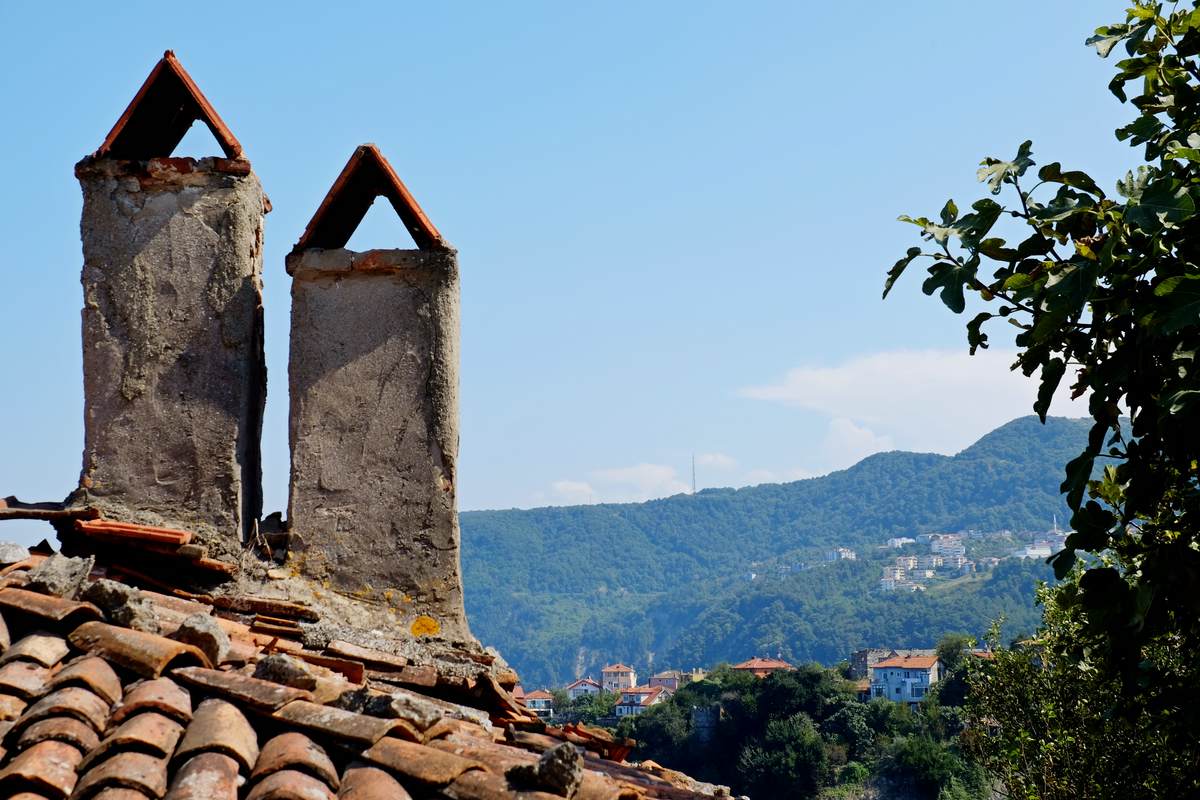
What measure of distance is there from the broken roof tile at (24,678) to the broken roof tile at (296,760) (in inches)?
33.3

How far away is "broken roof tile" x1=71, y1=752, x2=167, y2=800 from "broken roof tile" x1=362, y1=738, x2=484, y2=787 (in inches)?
25.0

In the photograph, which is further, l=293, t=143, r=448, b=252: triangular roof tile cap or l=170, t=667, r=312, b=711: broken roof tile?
l=293, t=143, r=448, b=252: triangular roof tile cap

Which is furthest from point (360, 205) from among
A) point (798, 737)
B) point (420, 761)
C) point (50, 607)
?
point (798, 737)

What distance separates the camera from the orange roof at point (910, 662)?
121069 millimetres

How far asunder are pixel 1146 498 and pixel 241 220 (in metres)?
4.55

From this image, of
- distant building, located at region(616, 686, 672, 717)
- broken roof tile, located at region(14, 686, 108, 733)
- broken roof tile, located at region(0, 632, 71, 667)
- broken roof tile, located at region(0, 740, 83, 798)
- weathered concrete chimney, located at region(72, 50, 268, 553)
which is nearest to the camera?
broken roof tile, located at region(0, 740, 83, 798)

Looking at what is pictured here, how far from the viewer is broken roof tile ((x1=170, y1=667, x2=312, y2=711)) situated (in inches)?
171

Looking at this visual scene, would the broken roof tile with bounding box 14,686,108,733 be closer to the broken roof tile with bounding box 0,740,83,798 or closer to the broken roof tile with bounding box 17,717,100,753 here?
the broken roof tile with bounding box 17,717,100,753

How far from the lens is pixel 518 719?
19.9 feet

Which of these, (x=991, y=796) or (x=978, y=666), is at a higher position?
(x=978, y=666)

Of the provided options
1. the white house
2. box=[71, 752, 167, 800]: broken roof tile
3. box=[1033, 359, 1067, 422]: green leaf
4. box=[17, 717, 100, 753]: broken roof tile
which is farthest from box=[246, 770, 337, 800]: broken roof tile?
the white house

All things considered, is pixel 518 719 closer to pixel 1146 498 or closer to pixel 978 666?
pixel 1146 498

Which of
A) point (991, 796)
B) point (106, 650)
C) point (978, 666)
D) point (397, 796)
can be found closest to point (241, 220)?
point (106, 650)

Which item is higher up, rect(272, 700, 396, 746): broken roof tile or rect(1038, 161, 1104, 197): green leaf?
rect(1038, 161, 1104, 197): green leaf
